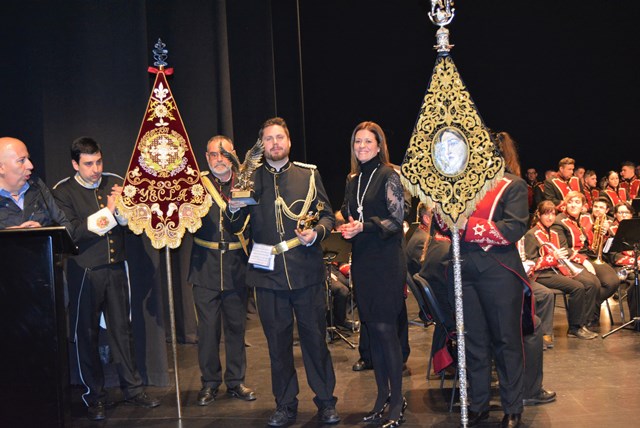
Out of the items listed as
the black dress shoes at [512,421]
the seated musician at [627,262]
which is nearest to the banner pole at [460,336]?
the black dress shoes at [512,421]

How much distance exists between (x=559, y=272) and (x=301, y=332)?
3589 millimetres

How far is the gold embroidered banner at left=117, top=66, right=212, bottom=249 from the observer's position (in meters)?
4.88

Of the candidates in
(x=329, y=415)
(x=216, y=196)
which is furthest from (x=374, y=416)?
(x=216, y=196)

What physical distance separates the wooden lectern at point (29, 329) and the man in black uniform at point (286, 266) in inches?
47.8

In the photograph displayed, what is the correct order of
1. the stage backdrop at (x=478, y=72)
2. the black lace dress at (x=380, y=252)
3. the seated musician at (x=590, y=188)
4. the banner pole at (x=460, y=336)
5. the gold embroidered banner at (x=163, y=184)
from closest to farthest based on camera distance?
1. the banner pole at (x=460, y=336)
2. the black lace dress at (x=380, y=252)
3. the gold embroidered banner at (x=163, y=184)
4. the seated musician at (x=590, y=188)
5. the stage backdrop at (x=478, y=72)

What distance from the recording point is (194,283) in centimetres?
523

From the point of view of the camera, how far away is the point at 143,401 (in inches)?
209

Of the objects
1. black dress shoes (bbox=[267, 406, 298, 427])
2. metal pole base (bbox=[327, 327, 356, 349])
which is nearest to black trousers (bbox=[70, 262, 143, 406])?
black dress shoes (bbox=[267, 406, 298, 427])

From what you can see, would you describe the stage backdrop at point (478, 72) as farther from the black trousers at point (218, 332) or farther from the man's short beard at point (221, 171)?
the black trousers at point (218, 332)

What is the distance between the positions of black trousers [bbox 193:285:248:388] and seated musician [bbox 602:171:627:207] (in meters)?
8.55

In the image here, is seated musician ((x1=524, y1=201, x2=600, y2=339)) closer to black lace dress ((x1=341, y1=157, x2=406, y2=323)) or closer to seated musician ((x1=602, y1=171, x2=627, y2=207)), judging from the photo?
black lace dress ((x1=341, y1=157, x2=406, y2=323))

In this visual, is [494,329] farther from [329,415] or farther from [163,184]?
[163,184]

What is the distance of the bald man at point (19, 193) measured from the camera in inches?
175

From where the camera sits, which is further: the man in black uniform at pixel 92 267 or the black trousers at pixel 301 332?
the man in black uniform at pixel 92 267
